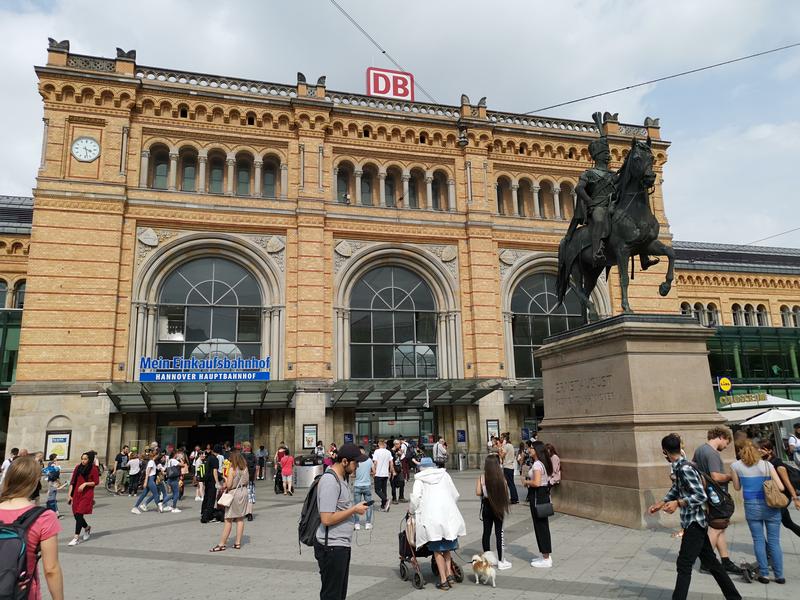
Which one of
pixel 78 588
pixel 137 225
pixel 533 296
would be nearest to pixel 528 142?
pixel 533 296

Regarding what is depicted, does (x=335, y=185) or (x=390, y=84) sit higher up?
(x=390, y=84)

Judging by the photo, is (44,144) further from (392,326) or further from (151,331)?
(392,326)

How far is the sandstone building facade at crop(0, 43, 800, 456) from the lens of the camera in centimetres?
2331

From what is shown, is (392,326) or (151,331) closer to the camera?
(151,331)

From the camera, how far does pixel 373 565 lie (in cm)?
834

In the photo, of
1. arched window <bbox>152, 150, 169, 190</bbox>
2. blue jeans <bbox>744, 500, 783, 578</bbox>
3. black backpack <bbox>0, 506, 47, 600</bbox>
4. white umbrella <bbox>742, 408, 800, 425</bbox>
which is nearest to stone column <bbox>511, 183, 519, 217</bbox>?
white umbrella <bbox>742, 408, 800, 425</bbox>

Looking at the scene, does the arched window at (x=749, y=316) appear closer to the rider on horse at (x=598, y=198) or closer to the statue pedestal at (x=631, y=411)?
the rider on horse at (x=598, y=198)

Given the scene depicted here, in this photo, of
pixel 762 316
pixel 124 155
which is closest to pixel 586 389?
pixel 124 155

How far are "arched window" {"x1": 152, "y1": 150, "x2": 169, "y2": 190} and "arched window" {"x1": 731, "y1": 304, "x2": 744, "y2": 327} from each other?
1487 inches

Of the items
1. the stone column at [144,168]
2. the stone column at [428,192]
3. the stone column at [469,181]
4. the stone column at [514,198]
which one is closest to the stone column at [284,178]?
the stone column at [144,168]

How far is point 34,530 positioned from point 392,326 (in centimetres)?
2450

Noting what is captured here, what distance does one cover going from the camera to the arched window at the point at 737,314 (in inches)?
1551

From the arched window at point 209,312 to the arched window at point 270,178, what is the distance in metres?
4.26

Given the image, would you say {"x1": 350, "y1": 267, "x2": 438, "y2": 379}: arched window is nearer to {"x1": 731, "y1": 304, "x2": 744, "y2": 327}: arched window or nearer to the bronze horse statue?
the bronze horse statue
